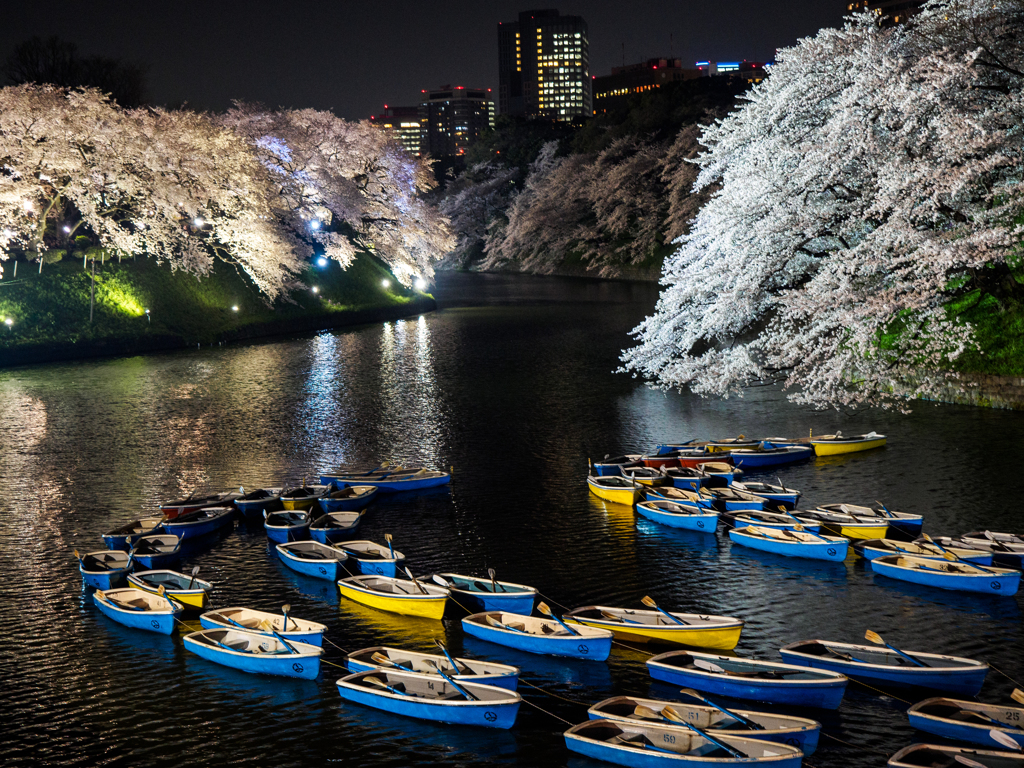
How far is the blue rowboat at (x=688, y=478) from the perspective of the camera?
18.8 meters

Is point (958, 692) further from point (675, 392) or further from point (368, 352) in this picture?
point (368, 352)

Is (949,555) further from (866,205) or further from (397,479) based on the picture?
(866,205)

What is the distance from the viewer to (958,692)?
34.3ft

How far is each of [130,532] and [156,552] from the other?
1.32 m

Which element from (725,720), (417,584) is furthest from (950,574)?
(417,584)

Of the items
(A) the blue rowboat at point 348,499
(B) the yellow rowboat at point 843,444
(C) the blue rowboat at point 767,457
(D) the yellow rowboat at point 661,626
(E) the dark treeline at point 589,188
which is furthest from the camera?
(E) the dark treeline at point 589,188

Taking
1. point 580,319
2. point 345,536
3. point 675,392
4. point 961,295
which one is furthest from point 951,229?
point 580,319

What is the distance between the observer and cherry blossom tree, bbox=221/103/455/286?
55.3 m

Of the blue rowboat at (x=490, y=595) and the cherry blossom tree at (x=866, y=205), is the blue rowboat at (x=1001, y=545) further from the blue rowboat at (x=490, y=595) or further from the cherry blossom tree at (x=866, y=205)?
the cherry blossom tree at (x=866, y=205)

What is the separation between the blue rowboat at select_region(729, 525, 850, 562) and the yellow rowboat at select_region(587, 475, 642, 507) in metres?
2.73

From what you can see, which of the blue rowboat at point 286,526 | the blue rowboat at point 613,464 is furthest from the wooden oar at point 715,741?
the blue rowboat at point 613,464

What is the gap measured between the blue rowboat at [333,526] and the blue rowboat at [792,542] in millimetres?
7465

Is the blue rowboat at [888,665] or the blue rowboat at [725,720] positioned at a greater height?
the blue rowboat at [888,665]

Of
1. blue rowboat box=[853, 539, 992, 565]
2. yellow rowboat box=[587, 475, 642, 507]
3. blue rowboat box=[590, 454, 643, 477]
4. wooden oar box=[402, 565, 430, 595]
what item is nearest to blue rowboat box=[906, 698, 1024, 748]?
blue rowboat box=[853, 539, 992, 565]
